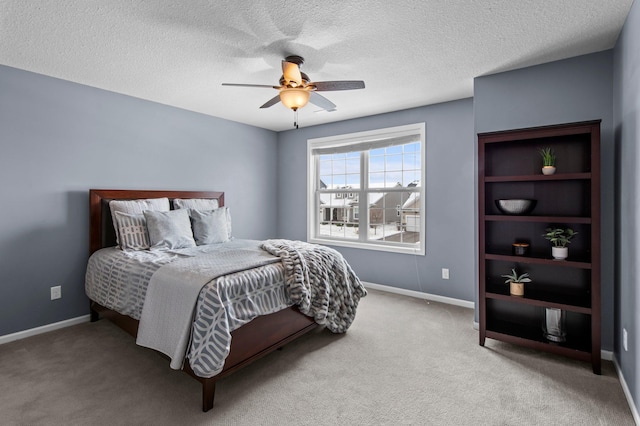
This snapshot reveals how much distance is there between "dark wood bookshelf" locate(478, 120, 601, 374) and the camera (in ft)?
7.77

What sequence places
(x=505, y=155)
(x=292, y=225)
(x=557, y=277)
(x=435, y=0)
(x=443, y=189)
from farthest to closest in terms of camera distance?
(x=292, y=225) < (x=443, y=189) < (x=505, y=155) < (x=557, y=277) < (x=435, y=0)

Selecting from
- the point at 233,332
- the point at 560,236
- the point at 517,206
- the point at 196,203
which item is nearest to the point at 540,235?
the point at 560,236

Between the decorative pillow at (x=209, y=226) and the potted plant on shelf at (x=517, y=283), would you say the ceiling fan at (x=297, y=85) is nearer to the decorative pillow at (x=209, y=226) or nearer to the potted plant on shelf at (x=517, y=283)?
the decorative pillow at (x=209, y=226)

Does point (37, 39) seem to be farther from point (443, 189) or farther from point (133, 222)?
point (443, 189)

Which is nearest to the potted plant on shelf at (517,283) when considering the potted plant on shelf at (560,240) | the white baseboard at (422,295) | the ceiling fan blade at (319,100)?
the potted plant on shelf at (560,240)

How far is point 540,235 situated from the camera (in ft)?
9.18

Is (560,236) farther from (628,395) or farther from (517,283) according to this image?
(628,395)

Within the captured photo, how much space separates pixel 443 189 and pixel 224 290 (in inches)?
114

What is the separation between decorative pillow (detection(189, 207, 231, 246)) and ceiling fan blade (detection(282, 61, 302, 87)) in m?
1.94

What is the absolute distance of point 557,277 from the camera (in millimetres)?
2730

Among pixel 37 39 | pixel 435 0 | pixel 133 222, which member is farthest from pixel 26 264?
pixel 435 0

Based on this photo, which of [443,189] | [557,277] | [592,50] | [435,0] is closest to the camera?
[435,0]

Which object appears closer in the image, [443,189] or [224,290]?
[224,290]

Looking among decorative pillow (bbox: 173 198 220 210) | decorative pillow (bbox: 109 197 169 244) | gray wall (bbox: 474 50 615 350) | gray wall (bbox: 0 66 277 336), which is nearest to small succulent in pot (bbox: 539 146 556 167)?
gray wall (bbox: 474 50 615 350)
